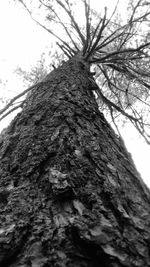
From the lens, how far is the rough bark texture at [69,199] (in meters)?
0.62

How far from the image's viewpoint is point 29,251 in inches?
24.9

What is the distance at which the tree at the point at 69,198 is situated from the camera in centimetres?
62

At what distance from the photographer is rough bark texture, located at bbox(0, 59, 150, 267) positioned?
2.04ft

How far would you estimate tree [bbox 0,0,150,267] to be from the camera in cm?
62

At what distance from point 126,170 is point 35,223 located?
53 centimetres

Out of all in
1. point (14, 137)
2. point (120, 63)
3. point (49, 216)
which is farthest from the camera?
point (120, 63)

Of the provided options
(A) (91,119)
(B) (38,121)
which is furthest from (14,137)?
(A) (91,119)

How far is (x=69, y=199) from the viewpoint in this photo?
2.56 ft

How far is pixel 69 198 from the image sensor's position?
0.78m

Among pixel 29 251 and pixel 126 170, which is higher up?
pixel 126 170

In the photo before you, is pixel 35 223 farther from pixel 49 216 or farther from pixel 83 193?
pixel 83 193

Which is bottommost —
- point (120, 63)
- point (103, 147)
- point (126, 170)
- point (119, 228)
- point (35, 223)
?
point (119, 228)

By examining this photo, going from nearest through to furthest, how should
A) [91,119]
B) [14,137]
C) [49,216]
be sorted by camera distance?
[49,216]
[14,137]
[91,119]

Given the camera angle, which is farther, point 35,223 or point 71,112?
point 71,112
